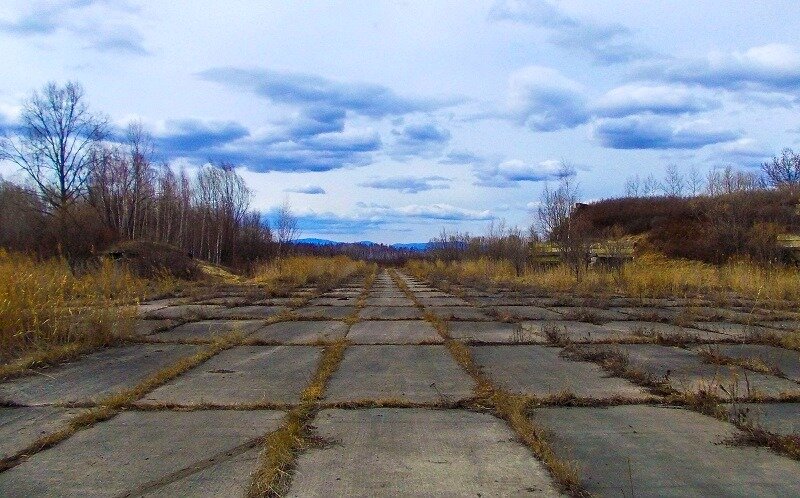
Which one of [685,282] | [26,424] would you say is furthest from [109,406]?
[685,282]

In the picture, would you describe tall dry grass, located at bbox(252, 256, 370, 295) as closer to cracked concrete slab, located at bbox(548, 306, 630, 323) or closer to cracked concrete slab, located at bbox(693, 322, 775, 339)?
cracked concrete slab, located at bbox(548, 306, 630, 323)

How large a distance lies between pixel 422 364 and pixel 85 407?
3.49 meters

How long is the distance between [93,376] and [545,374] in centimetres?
467

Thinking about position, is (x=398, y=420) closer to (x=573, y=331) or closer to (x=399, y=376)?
(x=399, y=376)

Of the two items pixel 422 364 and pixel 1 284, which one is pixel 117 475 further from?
pixel 1 284

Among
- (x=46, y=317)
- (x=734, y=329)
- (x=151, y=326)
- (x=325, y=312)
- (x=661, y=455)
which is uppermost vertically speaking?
(x=46, y=317)

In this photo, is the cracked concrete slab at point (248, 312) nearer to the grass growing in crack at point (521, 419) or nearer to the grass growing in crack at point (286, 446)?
the grass growing in crack at point (521, 419)

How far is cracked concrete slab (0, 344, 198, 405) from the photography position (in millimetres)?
5496

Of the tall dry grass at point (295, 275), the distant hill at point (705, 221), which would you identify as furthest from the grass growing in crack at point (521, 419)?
the distant hill at point (705, 221)

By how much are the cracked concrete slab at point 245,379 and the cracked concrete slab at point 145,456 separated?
1.49 ft

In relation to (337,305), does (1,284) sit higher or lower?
higher

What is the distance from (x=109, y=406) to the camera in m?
5.05

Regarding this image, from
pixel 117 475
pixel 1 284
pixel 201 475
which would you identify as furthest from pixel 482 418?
pixel 1 284

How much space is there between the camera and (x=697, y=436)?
4344 mm
